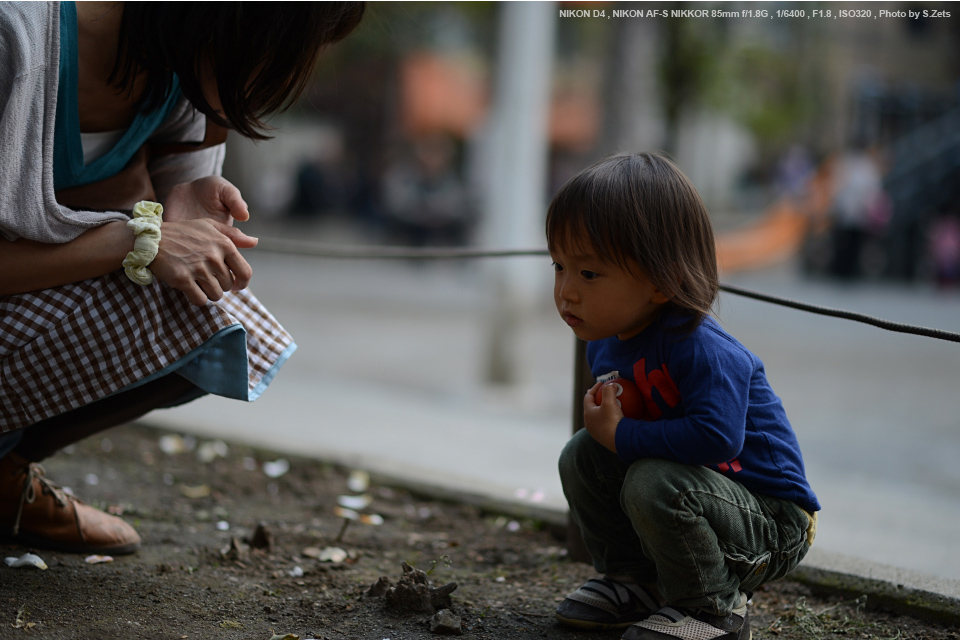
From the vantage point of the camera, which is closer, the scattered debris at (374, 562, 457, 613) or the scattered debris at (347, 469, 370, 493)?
the scattered debris at (374, 562, 457, 613)

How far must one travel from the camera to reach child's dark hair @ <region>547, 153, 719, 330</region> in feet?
5.45

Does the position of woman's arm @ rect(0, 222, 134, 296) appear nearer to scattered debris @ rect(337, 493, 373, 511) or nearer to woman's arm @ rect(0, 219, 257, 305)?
woman's arm @ rect(0, 219, 257, 305)

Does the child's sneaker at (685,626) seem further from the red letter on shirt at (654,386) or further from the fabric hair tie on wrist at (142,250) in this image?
the fabric hair tie on wrist at (142,250)

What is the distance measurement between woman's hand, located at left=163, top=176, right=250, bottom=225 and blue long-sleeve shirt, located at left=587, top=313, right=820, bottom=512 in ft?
2.73

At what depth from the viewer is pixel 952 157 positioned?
40.3 feet

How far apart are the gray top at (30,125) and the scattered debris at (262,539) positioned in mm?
910

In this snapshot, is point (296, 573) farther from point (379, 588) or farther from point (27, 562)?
point (27, 562)

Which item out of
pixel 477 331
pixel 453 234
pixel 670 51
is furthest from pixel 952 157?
pixel 477 331

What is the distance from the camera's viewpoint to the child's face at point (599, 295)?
5.57 feet

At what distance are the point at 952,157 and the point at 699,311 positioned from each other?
40.3 feet

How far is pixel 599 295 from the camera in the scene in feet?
5.59

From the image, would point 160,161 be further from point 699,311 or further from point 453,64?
point 453,64

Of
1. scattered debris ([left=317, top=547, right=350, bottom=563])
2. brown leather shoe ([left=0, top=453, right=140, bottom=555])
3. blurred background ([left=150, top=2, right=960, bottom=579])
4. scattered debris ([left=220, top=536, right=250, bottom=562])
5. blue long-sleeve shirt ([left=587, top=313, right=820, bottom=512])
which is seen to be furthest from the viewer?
blurred background ([left=150, top=2, right=960, bottom=579])

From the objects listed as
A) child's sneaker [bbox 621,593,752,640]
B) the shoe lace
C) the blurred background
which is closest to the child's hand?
child's sneaker [bbox 621,593,752,640]
